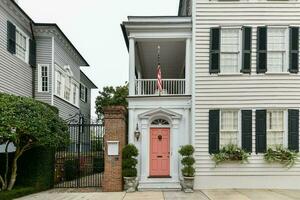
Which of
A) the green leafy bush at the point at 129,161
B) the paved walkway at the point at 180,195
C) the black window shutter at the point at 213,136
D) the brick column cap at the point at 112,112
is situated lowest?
the paved walkway at the point at 180,195

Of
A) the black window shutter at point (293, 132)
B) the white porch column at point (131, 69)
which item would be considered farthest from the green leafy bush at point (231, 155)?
the white porch column at point (131, 69)

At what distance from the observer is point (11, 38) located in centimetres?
2023

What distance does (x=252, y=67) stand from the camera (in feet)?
59.6

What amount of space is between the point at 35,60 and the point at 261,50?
12303 mm

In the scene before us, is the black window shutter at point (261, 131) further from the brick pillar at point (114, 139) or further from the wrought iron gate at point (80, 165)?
the wrought iron gate at point (80, 165)

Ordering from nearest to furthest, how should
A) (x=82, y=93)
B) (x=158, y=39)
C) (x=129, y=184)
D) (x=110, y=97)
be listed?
1. (x=129, y=184)
2. (x=158, y=39)
3. (x=82, y=93)
4. (x=110, y=97)

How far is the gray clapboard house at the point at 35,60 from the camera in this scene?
65.1ft

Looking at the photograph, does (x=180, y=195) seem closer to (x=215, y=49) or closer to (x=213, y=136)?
(x=213, y=136)

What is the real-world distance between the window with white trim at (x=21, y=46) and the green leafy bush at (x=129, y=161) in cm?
807

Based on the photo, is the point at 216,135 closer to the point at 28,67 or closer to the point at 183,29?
the point at 183,29

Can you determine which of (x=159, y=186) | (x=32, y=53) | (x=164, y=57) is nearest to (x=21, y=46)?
(x=32, y=53)

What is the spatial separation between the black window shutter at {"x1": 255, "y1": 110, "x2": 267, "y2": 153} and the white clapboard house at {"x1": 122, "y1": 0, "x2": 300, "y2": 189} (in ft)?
0.13

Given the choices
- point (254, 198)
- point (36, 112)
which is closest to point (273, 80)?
point (254, 198)

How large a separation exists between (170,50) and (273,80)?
19.0 ft
